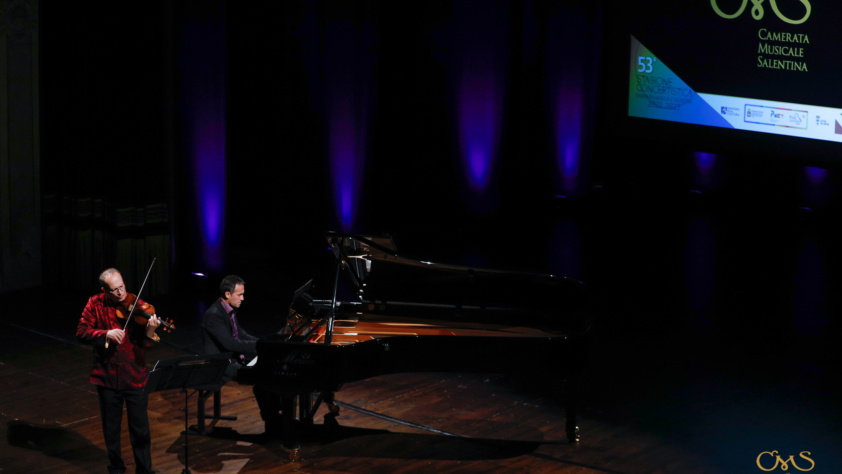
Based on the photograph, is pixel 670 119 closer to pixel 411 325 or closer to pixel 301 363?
pixel 411 325

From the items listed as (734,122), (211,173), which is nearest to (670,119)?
(734,122)

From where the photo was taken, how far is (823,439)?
6910mm

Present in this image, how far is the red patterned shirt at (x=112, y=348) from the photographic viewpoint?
604 cm

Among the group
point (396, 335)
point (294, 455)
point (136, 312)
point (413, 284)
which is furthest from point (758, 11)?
point (136, 312)

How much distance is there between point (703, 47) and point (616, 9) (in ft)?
4.71

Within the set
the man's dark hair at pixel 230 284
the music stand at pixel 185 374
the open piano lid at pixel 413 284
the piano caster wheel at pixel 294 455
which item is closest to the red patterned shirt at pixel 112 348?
the music stand at pixel 185 374

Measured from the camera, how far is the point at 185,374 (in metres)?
6.02

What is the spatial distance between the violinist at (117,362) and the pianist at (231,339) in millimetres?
660

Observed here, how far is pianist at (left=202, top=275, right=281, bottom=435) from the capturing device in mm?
6801

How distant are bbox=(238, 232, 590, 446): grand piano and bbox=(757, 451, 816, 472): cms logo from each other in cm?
113

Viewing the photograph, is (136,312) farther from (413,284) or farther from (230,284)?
(413,284)

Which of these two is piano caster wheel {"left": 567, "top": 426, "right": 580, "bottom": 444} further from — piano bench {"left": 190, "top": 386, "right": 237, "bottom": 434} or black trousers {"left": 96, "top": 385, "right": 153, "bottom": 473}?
black trousers {"left": 96, "top": 385, "right": 153, "bottom": 473}

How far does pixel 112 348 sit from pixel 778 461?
3.97m

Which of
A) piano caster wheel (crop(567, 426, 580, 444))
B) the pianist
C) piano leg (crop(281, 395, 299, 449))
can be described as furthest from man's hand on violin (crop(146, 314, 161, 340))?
piano caster wheel (crop(567, 426, 580, 444))
